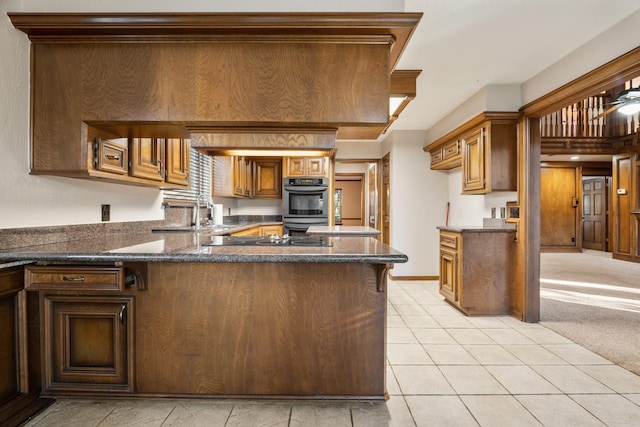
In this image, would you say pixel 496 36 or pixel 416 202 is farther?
pixel 416 202

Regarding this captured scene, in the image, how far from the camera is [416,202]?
5.82 m

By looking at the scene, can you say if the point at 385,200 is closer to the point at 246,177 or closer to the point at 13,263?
the point at 246,177

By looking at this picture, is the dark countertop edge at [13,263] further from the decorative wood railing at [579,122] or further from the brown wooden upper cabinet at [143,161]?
the decorative wood railing at [579,122]

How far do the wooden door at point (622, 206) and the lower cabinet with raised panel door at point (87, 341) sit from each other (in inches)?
360

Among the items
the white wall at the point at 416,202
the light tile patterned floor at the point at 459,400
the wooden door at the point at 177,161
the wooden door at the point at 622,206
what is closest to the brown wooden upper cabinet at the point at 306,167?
the white wall at the point at 416,202

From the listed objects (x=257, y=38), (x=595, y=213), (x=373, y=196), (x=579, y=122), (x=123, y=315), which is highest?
(x=579, y=122)

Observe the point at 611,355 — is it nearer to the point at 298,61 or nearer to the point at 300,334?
the point at 300,334

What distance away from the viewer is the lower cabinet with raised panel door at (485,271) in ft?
12.7

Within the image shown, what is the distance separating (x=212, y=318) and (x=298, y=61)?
1580mm

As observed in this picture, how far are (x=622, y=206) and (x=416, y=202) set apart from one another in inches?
205

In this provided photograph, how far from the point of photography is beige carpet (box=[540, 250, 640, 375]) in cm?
302

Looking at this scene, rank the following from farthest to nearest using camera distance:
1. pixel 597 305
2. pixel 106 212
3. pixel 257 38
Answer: pixel 597 305 → pixel 106 212 → pixel 257 38

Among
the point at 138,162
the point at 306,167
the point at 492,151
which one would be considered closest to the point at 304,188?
the point at 306,167

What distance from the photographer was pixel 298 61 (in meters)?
2.12
